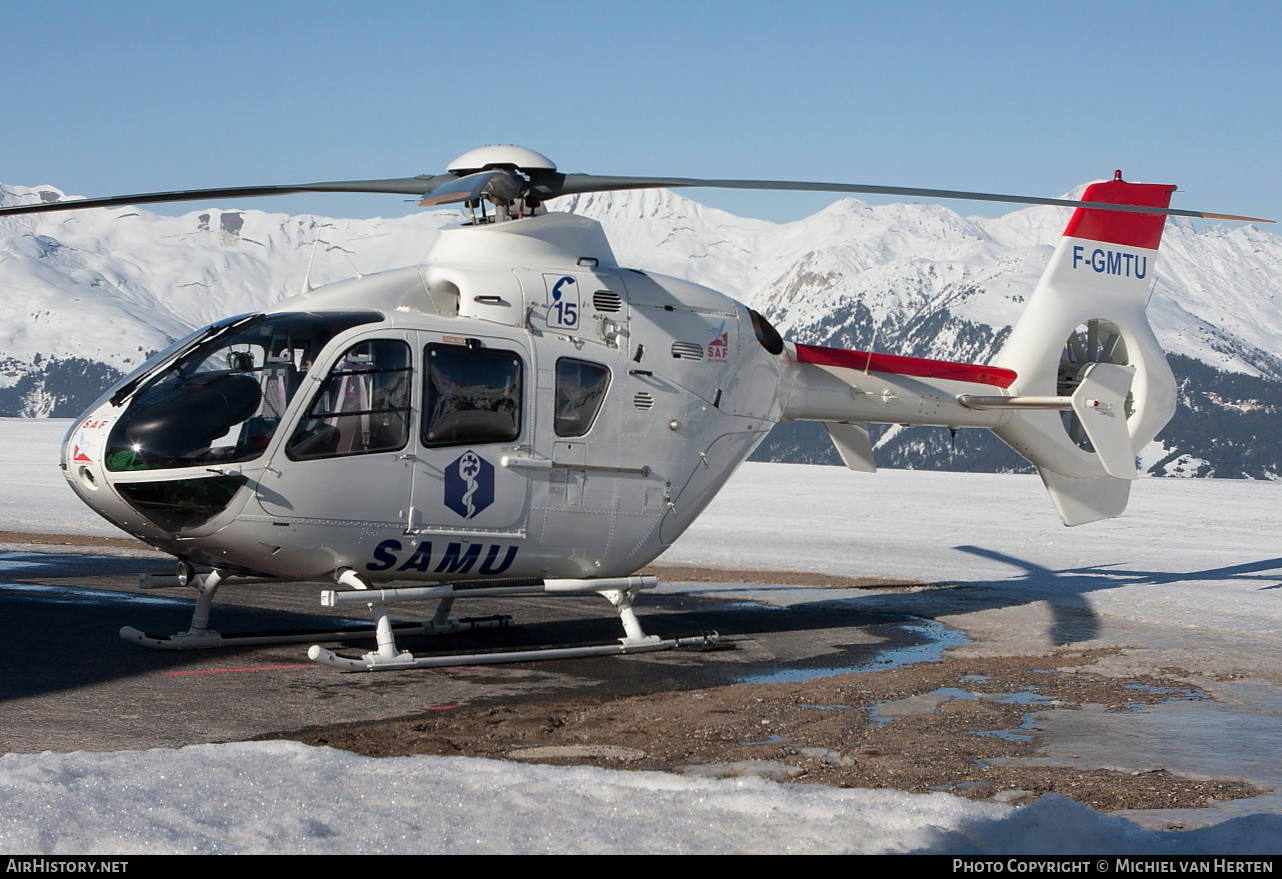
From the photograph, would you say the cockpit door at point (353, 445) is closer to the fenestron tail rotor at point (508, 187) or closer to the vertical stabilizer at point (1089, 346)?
the fenestron tail rotor at point (508, 187)

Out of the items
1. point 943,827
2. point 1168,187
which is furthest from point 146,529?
point 1168,187

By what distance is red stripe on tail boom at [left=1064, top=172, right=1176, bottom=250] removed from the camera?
1426 centimetres

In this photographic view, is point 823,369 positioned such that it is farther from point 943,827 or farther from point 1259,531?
point 1259,531

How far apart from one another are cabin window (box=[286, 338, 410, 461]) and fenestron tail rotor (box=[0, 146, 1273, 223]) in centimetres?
122

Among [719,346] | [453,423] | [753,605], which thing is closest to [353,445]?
[453,423]

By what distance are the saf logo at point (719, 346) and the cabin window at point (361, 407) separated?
2.93m

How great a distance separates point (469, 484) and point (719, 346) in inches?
110

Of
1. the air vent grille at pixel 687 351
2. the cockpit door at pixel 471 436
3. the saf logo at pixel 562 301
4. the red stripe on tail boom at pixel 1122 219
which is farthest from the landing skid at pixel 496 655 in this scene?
the red stripe on tail boom at pixel 1122 219

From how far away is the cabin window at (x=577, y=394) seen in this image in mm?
10180

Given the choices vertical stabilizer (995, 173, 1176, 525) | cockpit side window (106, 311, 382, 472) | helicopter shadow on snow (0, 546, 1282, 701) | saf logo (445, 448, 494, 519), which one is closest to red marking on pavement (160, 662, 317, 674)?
helicopter shadow on snow (0, 546, 1282, 701)

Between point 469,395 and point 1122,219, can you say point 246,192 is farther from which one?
point 1122,219

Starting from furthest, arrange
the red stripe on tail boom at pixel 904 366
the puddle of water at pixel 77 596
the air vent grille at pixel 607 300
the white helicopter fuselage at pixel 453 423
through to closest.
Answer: the red stripe on tail boom at pixel 904 366, the puddle of water at pixel 77 596, the air vent grille at pixel 607 300, the white helicopter fuselage at pixel 453 423

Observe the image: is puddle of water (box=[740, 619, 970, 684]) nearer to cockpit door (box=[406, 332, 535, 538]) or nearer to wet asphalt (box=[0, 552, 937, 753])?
wet asphalt (box=[0, 552, 937, 753])

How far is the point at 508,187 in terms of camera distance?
32.0ft
